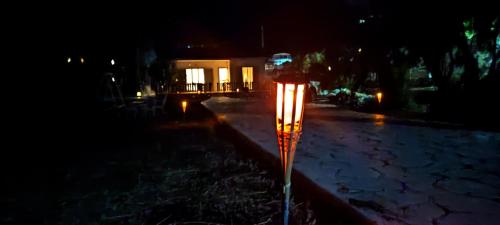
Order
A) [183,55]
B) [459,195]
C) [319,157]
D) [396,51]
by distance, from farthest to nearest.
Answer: [183,55], [396,51], [319,157], [459,195]

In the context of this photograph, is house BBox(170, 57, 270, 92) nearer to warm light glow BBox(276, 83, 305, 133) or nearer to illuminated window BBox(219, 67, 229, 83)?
illuminated window BBox(219, 67, 229, 83)

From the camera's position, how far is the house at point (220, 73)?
29438 mm

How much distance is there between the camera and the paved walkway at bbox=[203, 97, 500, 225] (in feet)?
11.6

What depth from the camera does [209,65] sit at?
3155cm

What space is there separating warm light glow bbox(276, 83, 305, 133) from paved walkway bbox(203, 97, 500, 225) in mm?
1146

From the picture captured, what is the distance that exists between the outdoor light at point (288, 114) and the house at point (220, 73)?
2556cm

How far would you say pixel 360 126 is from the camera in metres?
9.04

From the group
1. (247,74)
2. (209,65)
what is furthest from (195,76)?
(247,74)

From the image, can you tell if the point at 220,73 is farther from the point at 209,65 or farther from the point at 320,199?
the point at 320,199

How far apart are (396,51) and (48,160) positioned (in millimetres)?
11614

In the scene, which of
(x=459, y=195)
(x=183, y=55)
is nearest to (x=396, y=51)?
(x=459, y=195)

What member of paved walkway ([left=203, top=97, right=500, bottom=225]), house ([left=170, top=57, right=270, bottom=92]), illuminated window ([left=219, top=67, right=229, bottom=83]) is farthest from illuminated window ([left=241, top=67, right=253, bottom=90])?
paved walkway ([left=203, top=97, right=500, bottom=225])

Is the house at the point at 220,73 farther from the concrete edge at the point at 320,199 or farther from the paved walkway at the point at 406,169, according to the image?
the concrete edge at the point at 320,199

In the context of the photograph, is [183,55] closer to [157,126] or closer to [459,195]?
[157,126]
